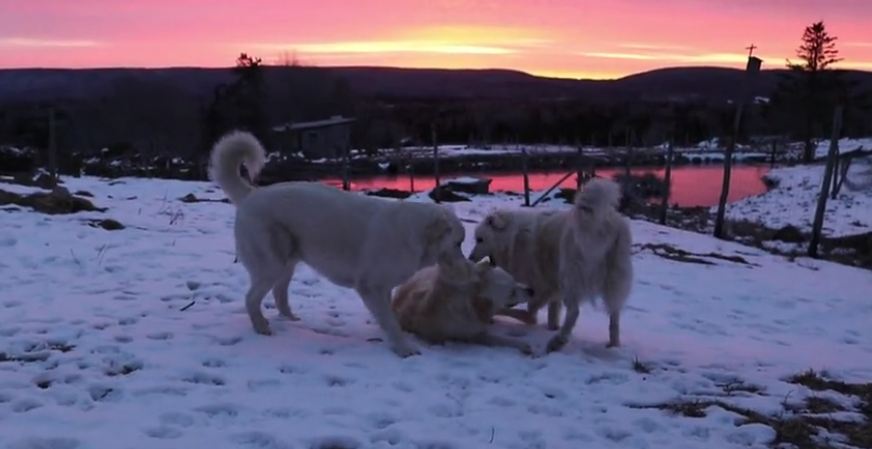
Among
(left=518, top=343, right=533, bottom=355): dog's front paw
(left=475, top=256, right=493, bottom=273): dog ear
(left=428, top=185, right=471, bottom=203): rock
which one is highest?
(left=475, top=256, right=493, bottom=273): dog ear

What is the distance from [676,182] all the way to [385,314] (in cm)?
2922

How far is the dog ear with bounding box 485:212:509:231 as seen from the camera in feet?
23.2

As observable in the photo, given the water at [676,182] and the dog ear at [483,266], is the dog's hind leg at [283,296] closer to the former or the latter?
the dog ear at [483,266]

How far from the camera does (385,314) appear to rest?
19.1ft

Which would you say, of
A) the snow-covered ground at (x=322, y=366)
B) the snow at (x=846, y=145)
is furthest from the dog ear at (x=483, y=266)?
the snow at (x=846, y=145)

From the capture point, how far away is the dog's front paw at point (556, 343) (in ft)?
20.0

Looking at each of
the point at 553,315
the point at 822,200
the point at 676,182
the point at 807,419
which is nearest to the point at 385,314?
the point at 553,315

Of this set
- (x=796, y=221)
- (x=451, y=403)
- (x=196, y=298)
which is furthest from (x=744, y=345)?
(x=796, y=221)

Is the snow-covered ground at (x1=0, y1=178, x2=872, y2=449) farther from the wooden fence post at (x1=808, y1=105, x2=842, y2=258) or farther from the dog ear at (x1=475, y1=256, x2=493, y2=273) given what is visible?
the wooden fence post at (x1=808, y1=105, x2=842, y2=258)

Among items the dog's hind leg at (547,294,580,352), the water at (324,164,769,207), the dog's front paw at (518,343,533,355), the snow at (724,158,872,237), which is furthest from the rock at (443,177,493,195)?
the dog's front paw at (518,343,533,355)

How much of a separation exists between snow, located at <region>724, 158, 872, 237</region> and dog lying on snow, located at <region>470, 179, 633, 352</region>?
43.4 ft

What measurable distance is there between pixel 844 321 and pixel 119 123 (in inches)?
2019

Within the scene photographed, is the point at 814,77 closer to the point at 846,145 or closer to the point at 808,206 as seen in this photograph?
the point at 846,145

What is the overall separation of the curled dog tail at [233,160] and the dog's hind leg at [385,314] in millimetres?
1298
